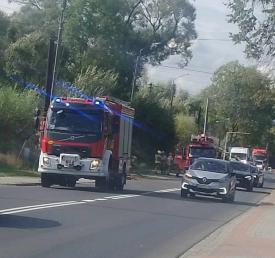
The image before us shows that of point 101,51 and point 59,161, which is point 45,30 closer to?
point 101,51

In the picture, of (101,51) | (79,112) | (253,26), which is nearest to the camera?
(253,26)

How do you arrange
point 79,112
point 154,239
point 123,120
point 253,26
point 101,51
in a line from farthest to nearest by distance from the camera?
point 101,51
point 123,120
point 79,112
point 253,26
point 154,239

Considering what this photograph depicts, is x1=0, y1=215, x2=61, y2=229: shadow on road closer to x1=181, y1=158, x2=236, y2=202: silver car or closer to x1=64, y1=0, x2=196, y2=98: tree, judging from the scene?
x1=181, y1=158, x2=236, y2=202: silver car

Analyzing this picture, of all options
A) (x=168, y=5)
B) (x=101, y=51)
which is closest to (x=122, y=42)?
(x=101, y=51)

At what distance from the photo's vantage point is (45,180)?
27625 millimetres

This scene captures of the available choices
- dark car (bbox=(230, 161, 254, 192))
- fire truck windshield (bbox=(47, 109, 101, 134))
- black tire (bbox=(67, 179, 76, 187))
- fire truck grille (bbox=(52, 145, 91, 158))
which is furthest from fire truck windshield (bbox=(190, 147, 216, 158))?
fire truck windshield (bbox=(47, 109, 101, 134))

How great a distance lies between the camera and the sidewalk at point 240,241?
12.5 meters

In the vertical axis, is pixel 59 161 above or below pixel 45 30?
below

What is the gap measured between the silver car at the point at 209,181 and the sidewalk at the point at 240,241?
729 centimetres

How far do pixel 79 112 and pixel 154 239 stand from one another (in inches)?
498

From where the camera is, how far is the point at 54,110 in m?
26.6

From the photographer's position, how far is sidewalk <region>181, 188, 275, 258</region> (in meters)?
12.5

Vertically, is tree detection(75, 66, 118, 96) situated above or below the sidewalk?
above

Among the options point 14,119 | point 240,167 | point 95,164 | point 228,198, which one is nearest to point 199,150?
point 240,167
